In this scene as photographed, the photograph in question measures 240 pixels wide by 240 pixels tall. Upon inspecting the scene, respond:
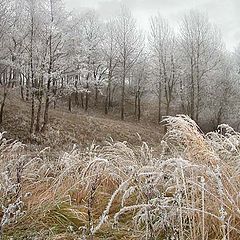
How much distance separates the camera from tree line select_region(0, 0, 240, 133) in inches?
776

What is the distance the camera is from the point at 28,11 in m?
19.7

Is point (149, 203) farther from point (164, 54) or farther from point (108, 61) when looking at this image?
point (108, 61)

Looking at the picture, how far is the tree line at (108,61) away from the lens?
1970 cm

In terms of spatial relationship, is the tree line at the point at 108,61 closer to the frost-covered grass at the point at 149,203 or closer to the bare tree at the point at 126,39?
the bare tree at the point at 126,39

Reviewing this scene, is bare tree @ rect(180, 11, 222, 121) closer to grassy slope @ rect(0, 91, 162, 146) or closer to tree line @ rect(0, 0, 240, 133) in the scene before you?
tree line @ rect(0, 0, 240, 133)

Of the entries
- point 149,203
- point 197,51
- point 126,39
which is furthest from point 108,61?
point 149,203

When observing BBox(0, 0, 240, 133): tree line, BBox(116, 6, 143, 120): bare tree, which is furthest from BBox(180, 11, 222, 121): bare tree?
BBox(116, 6, 143, 120): bare tree

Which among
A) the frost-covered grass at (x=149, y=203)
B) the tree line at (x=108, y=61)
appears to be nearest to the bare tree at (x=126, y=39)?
the tree line at (x=108, y=61)

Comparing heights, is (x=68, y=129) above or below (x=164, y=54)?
below

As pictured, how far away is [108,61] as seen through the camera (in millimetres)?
38188

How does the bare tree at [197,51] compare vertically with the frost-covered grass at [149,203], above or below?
above

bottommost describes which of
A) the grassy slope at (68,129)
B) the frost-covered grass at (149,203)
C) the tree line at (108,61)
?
the grassy slope at (68,129)

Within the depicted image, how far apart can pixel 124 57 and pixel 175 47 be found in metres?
4.76

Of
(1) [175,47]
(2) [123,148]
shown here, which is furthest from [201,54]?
(2) [123,148]
